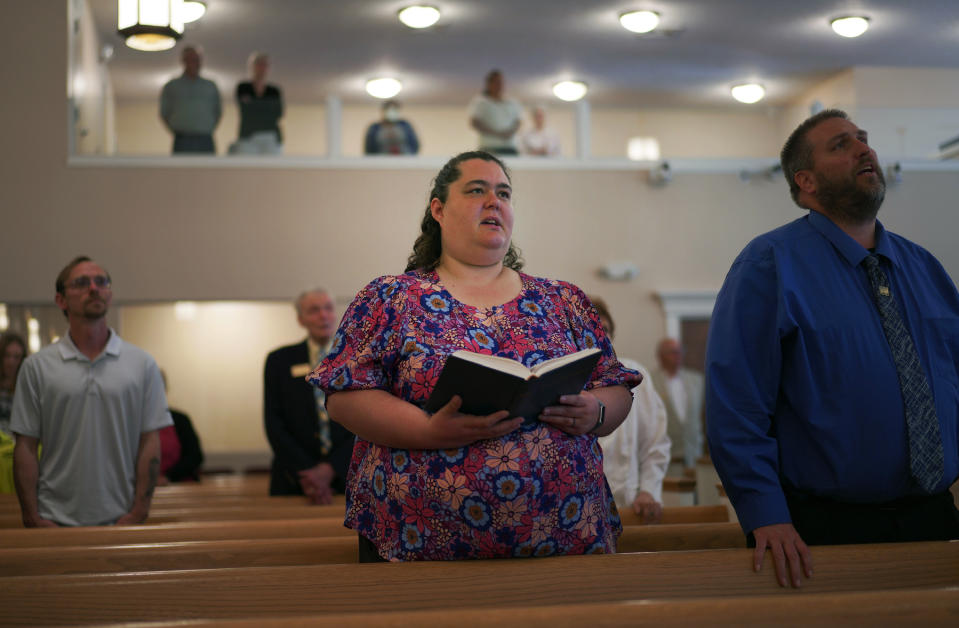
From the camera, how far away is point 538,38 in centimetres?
1169

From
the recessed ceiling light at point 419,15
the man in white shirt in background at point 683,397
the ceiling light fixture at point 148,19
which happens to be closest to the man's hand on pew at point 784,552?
the ceiling light fixture at point 148,19

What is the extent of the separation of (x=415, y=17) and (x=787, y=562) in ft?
29.9

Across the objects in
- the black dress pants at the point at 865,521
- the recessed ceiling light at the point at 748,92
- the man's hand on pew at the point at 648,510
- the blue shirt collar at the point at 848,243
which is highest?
the recessed ceiling light at the point at 748,92

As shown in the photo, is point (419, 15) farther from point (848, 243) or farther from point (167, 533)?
point (848, 243)

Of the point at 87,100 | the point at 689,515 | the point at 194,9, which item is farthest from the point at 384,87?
the point at 689,515

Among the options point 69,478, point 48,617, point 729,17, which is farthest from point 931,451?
point 729,17

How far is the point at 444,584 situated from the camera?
6.77 feet

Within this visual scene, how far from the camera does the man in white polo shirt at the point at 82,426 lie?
4.05 metres

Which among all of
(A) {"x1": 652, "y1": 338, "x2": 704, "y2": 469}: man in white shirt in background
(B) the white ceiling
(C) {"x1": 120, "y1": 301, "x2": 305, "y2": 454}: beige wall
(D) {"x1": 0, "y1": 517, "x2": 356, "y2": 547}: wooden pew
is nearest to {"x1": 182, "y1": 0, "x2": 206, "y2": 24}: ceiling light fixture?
(B) the white ceiling

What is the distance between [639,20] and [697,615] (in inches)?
383

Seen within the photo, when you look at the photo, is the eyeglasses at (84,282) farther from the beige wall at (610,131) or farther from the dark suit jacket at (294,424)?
the beige wall at (610,131)

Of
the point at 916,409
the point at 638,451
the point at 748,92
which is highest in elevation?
the point at 748,92

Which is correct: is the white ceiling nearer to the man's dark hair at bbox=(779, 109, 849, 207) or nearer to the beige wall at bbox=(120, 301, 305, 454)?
the beige wall at bbox=(120, 301, 305, 454)

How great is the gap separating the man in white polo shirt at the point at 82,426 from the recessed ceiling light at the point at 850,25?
9025mm
